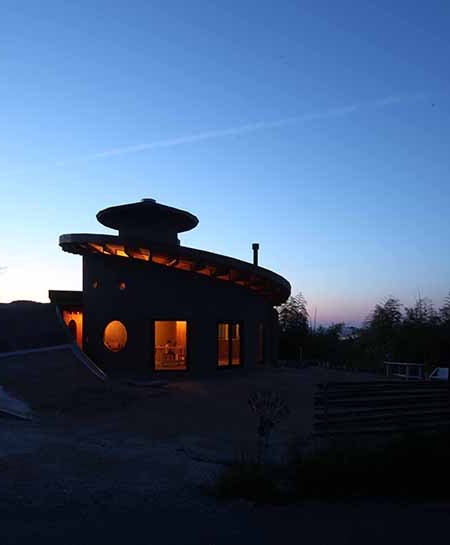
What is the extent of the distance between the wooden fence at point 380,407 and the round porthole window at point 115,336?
29.3ft

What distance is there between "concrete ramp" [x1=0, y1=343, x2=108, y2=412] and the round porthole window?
1021mm

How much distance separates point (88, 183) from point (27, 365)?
1090cm

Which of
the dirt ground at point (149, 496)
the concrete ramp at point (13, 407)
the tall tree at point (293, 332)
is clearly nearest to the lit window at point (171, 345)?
the concrete ramp at point (13, 407)

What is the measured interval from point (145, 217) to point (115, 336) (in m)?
4.42

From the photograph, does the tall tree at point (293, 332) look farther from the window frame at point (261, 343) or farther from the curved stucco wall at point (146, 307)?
the curved stucco wall at point (146, 307)

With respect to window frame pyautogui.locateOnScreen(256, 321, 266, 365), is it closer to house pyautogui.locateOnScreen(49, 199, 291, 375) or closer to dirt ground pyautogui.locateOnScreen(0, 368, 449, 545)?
house pyautogui.locateOnScreen(49, 199, 291, 375)

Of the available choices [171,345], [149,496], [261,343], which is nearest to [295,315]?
[261,343]

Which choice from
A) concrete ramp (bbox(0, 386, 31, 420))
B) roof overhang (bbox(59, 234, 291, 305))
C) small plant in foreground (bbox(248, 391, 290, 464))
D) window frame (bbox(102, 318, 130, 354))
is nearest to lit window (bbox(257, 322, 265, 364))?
roof overhang (bbox(59, 234, 291, 305))

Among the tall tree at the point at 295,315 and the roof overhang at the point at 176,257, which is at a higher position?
the roof overhang at the point at 176,257

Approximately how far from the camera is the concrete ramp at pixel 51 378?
11.7 m

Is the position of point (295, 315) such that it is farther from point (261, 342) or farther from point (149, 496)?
point (149, 496)

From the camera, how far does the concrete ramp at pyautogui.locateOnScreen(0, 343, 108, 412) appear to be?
1173 cm

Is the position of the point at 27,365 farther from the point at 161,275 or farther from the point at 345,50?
the point at 345,50

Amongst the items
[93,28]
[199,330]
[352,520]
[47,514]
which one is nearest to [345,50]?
[93,28]
